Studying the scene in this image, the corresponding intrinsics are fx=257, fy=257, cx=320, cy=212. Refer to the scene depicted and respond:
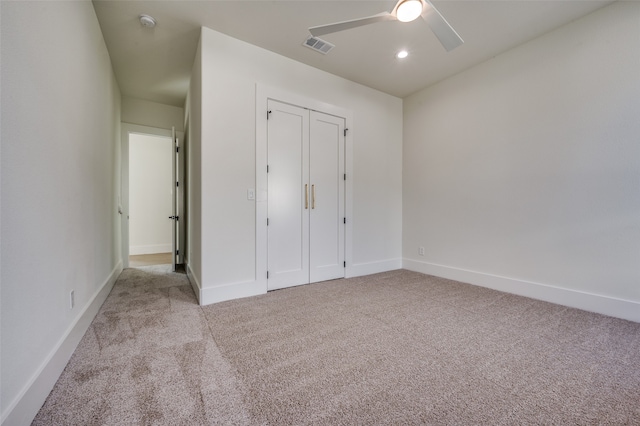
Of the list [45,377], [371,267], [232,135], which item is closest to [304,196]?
[232,135]

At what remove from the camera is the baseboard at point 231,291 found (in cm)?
266

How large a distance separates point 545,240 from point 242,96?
369cm

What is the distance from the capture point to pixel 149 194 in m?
6.12

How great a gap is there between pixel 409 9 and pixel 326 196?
2223mm

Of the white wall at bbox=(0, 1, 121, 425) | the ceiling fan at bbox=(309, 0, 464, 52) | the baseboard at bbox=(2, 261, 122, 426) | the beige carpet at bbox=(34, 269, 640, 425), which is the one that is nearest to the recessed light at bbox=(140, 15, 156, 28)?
the white wall at bbox=(0, 1, 121, 425)

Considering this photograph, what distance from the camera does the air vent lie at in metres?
2.83

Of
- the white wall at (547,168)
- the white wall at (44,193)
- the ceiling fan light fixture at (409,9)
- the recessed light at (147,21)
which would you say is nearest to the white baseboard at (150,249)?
the white wall at (44,193)

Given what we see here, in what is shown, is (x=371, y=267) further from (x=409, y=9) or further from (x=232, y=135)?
(x=409, y=9)

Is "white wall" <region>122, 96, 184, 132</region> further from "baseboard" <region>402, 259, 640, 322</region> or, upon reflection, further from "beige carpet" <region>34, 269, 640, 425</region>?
"baseboard" <region>402, 259, 640, 322</region>

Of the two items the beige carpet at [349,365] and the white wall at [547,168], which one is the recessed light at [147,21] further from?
the white wall at [547,168]

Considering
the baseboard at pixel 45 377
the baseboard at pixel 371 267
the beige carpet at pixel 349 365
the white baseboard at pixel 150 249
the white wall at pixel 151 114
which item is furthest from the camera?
the white baseboard at pixel 150 249

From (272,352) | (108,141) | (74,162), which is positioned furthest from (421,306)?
(108,141)

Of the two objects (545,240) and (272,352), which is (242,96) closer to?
(272,352)

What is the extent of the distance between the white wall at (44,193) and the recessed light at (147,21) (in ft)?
1.26
